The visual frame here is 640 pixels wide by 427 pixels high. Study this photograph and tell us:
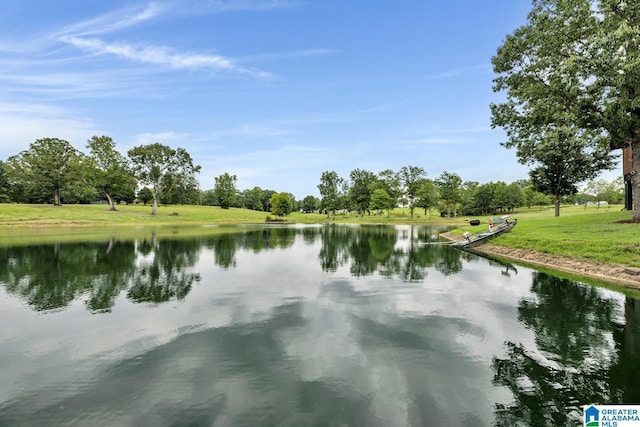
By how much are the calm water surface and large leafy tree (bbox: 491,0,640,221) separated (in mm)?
14658

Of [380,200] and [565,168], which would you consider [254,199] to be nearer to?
[380,200]

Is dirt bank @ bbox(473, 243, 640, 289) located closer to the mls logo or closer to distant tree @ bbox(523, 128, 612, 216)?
the mls logo

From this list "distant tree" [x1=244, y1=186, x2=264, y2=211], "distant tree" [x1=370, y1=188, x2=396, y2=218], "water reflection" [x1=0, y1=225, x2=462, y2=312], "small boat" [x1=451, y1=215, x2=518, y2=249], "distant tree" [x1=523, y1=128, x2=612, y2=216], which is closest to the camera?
"water reflection" [x1=0, y1=225, x2=462, y2=312]

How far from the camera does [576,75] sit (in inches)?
840

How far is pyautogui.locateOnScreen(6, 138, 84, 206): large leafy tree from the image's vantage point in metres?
74.8

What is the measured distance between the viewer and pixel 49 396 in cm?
603

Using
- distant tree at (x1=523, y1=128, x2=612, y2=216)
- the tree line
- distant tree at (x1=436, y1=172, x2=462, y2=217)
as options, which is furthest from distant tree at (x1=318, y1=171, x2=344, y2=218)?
distant tree at (x1=523, y1=128, x2=612, y2=216)

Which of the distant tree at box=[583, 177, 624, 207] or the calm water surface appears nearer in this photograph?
the calm water surface

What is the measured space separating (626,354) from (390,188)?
11265 cm

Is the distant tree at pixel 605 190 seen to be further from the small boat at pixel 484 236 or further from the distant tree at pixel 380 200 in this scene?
the small boat at pixel 484 236

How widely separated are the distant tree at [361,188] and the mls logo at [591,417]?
113 m

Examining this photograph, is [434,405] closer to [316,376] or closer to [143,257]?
[316,376]
